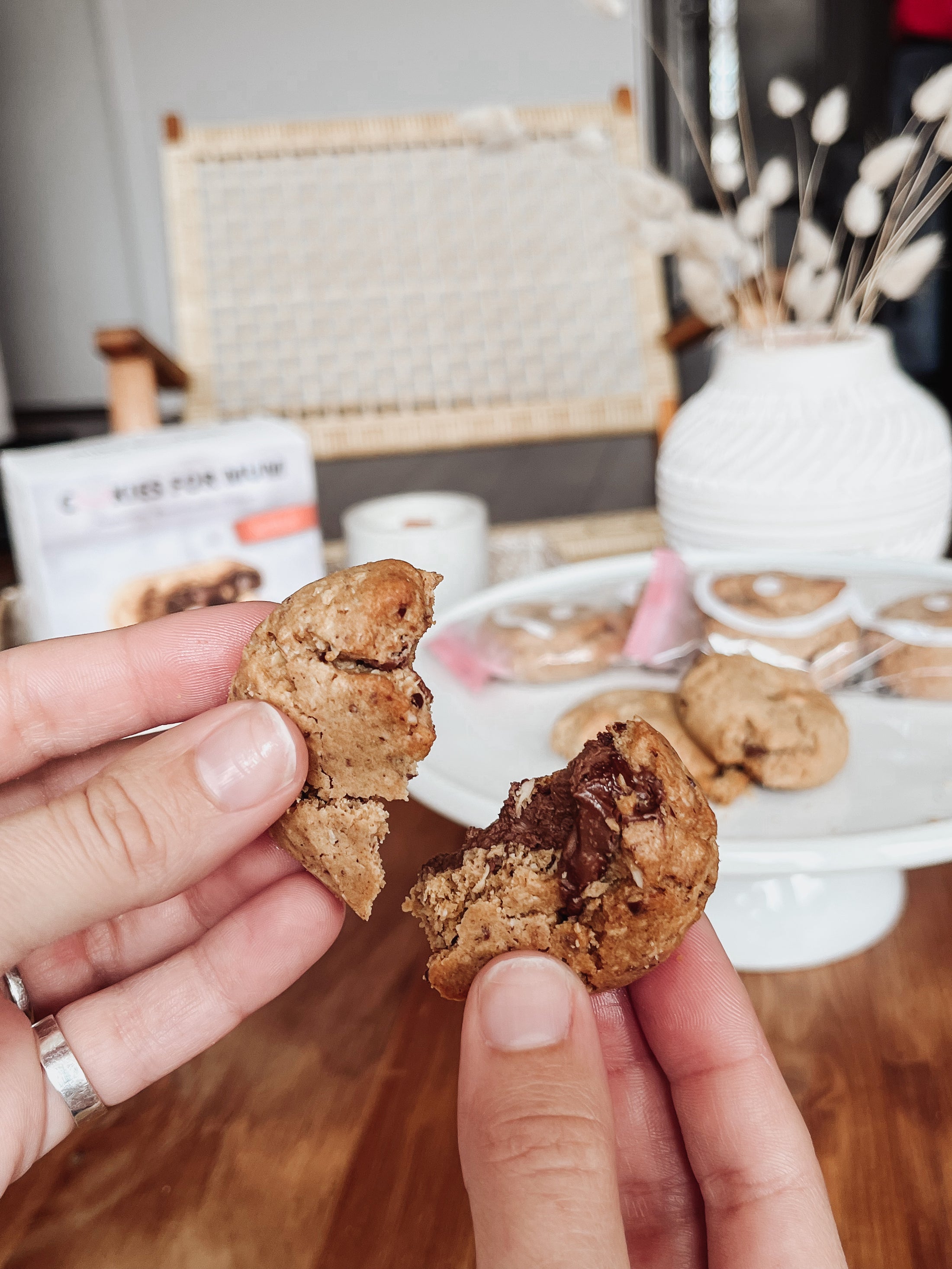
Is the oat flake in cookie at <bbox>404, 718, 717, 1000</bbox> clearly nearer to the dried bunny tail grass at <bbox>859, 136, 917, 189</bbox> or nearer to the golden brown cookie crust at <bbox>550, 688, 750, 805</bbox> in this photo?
the golden brown cookie crust at <bbox>550, 688, 750, 805</bbox>

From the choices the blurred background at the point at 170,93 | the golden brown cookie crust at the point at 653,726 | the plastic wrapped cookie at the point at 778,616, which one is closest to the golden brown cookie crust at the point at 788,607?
the plastic wrapped cookie at the point at 778,616

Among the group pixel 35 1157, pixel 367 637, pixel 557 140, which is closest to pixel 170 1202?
pixel 35 1157

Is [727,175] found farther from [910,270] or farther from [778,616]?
[778,616]

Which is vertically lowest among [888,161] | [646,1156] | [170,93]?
[646,1156]

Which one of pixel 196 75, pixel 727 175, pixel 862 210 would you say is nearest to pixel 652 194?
pixel 727 175

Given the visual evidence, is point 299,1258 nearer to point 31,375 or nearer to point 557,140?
point 557,140

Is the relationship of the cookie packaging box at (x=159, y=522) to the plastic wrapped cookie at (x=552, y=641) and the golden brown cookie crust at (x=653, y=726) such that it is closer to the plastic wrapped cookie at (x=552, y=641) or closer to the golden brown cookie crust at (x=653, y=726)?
the plastic wrapped cookie at (x=552, y=641)
